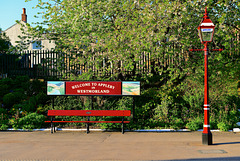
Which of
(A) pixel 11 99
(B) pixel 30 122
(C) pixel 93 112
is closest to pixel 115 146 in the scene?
(C) pixel 93 112

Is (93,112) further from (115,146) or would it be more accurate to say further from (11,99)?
(11,99)

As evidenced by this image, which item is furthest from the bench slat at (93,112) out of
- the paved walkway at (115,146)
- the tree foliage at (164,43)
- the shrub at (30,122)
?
the tree foliage at (164,43)

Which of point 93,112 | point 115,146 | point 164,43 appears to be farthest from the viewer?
point 164,43

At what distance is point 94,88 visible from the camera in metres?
13.8

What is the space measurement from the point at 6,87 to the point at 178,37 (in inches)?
407

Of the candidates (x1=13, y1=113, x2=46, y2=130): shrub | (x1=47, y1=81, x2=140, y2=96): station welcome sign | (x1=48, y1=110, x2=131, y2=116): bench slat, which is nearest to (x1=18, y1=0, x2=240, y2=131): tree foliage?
(x1=47, y1=81, x2=140, y2=96): station welcome sign

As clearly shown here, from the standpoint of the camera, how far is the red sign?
13789 millimetres

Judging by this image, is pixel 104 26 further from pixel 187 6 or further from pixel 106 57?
pixel 187 6

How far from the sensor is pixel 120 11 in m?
15.0

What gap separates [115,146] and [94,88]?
14.8ft

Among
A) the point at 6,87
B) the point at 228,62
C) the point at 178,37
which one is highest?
the point at 178,37

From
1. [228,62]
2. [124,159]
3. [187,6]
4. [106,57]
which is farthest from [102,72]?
[124,159]

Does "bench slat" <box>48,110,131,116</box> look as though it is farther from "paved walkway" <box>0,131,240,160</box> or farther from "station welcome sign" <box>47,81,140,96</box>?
"station welcome sign" <box>47,81,140,96</box>

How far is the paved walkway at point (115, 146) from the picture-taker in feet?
27.3
